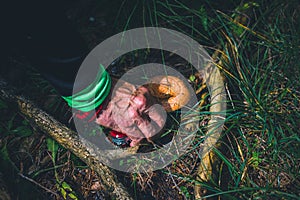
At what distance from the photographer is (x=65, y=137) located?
1.87 m

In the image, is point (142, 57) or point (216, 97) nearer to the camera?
point (216, 97)

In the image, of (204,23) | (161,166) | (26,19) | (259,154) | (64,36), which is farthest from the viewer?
(204,23)

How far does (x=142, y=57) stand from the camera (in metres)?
2.15

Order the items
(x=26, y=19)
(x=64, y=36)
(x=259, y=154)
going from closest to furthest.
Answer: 1. (x=26, y=19)
2. (x=64, y=36)
3. (x=259, y=154)

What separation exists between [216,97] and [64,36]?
0.94 meters

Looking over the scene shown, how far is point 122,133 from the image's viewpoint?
73.9 inches

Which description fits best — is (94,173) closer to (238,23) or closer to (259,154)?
(259,154)

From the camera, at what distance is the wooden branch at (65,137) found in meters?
1.80

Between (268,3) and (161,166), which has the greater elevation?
(268,3)

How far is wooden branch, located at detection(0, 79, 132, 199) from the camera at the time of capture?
5.89 ft

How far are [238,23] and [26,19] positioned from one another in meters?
1.27

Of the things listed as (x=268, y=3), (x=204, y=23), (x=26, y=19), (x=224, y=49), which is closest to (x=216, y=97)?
(x=224, y=49)

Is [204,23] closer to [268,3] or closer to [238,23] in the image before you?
[238,23]

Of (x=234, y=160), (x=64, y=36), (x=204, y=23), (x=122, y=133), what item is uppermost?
(x=64, y=36)
